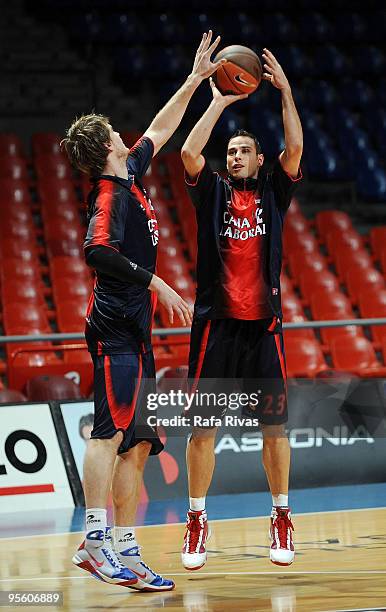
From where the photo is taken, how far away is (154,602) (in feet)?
15.3

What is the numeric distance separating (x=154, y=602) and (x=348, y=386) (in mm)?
4847

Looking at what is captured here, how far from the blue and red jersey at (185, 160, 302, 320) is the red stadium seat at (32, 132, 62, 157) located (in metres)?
8.75

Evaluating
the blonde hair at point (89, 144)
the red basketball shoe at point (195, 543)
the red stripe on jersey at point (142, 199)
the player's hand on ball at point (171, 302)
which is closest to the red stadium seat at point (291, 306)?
the red basketball shoe at point (195, 543)

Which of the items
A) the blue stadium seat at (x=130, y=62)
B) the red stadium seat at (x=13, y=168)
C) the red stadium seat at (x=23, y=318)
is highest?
the blue stadium seat at (x=130, y=62)

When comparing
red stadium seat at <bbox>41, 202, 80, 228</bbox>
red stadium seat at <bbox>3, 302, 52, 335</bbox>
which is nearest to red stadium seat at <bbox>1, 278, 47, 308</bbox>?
red stadium seat at <bbox>3, 302, 52, 335</bbox>

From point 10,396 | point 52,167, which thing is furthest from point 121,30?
point 10,396

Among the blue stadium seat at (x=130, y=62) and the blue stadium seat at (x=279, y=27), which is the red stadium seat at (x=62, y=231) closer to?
the blue stadium seat at (x=130, y=62)

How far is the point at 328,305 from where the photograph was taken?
12.3 meters

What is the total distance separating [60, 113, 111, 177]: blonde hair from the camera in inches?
197

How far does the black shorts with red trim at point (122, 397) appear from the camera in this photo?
4.92 meters

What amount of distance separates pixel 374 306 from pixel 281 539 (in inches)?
298

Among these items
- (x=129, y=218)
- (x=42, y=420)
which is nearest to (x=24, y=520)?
(x=42, y=420)

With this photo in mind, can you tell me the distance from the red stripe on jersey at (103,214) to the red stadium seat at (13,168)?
849cm

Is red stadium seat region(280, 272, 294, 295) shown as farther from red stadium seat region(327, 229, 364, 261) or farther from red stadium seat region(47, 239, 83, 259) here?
red stadium seat region(47, 239, 83, 259)
